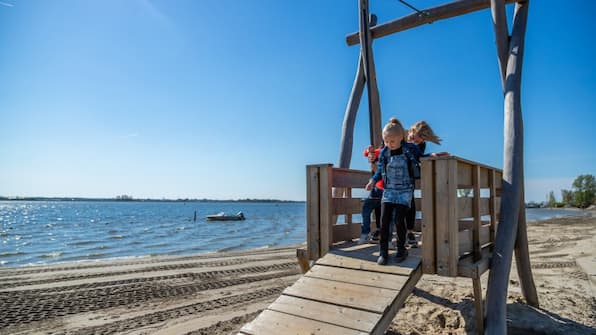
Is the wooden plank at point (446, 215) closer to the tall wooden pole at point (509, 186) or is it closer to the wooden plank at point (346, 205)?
the tall wooden pole at point (509, 186)

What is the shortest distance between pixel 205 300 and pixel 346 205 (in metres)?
3.30

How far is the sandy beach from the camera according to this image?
185 inches

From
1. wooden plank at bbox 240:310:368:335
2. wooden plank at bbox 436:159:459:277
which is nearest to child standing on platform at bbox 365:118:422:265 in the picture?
wooden plank at bbox 436:159:459:277

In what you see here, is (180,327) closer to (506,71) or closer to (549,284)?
(506,71)

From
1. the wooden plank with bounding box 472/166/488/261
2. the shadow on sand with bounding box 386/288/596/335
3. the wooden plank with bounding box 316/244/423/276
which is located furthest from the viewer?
the shadow on sand with bounding box 386/288/596/335


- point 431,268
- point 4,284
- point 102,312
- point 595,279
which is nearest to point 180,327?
point 102,312

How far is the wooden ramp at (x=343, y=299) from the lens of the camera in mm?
2770

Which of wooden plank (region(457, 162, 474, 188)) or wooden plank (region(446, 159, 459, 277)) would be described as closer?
wooden plank (region(446, 159, 459, 277))

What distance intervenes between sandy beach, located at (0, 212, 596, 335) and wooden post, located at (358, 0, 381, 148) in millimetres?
2836

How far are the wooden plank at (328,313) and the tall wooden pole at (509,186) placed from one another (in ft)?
5.48

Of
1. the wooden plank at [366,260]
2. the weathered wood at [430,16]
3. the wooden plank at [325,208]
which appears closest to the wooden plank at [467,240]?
the wooden plank at [366,260]

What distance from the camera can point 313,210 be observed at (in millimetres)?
4152

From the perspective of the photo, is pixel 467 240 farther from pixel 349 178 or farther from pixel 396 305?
pixel 349 178

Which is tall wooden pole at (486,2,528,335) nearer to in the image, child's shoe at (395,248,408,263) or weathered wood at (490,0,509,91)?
weathered wood at (490,0,509,91)
